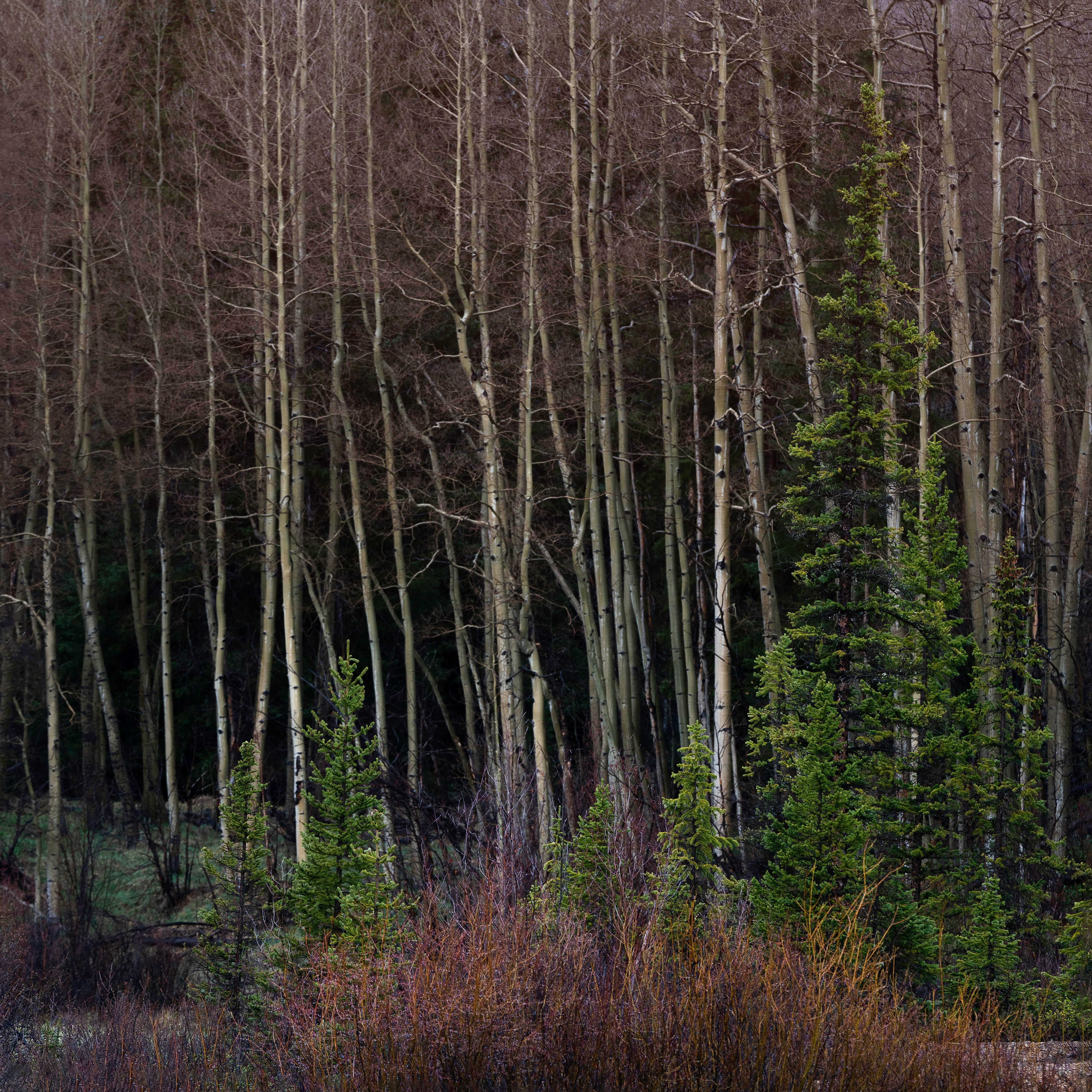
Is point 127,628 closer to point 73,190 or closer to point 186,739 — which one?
point 186,739

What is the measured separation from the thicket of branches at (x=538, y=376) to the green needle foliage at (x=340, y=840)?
1.77 meters

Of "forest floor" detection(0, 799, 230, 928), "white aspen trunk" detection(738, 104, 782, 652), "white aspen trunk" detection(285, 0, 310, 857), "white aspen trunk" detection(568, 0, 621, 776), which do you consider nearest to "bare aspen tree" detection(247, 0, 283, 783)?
"white aspen trunk" detection(285, 0, 310, 857)

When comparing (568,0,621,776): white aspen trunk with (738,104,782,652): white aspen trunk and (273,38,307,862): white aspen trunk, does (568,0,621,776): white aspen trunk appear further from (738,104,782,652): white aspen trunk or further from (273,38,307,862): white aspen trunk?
(273,38,307,862): white aspen trunk

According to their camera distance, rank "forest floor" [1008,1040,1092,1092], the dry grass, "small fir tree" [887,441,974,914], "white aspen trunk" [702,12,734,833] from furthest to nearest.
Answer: "white aspen trunk" [702,12,734,833], "small fir tree" [887,441,974,914], "forest floor" [1008,1040,1092,1092], the dry grass

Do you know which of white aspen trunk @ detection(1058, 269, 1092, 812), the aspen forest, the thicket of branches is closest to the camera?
the aspen forest

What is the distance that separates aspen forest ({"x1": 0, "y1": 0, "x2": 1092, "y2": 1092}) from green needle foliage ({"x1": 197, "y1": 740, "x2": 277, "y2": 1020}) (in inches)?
2.4

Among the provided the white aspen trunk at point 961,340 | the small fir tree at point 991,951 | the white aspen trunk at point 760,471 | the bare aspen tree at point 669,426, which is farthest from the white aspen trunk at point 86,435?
the small fir tree at point 991,951

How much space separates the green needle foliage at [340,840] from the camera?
734 cm

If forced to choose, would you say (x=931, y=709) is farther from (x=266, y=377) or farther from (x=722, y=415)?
(x=266, y=377)

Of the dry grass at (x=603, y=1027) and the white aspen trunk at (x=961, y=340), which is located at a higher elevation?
the white aspen trunk at (x=961, y=340)

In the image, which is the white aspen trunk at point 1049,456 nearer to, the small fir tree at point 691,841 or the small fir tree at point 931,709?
the small fir tree at point 931,709

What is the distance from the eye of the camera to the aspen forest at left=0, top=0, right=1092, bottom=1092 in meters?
6.81

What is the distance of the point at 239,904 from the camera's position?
27.2 ft

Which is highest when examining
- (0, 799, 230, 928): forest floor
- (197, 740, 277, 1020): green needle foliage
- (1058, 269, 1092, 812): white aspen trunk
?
(1058, 269, 1092, 812): white aspen trunk
